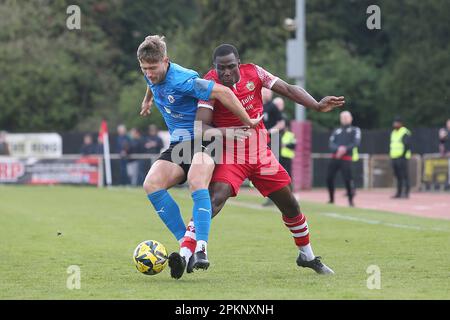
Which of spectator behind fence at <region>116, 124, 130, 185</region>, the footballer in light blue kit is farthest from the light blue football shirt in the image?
spectator behind fence at <region>116, 124, 130, 185</region>

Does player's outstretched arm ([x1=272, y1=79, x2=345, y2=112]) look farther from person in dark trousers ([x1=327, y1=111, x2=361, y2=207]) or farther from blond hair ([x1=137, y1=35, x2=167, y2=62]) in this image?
person in dark trousers ([x1=327, y1=111, x2=361, y2=207])

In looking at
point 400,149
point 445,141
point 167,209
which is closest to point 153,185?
point 167,209

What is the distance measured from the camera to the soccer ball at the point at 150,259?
9172mm

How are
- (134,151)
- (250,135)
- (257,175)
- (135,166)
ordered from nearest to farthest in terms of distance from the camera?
→ (250,135) → (257,175) → (135,166) → (134,151)

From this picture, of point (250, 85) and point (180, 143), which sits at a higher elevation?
point (250, 85)

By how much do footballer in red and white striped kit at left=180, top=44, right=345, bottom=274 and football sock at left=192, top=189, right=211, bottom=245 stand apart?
0.21 metres

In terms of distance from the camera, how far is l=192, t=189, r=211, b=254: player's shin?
9.12m

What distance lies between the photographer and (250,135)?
9578 millimetres

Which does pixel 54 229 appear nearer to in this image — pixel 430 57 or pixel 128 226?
pixel 128 226

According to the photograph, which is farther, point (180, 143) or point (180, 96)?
point (180, 143)

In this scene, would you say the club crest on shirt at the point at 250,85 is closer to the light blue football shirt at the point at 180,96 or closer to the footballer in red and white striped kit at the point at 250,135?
the footballer in red and white striped kit at the point at 250,135

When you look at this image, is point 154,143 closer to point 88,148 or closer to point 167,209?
point 88,148

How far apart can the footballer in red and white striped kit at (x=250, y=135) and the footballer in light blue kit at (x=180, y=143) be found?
0.19 metres

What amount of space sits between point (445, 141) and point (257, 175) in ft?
77.3
